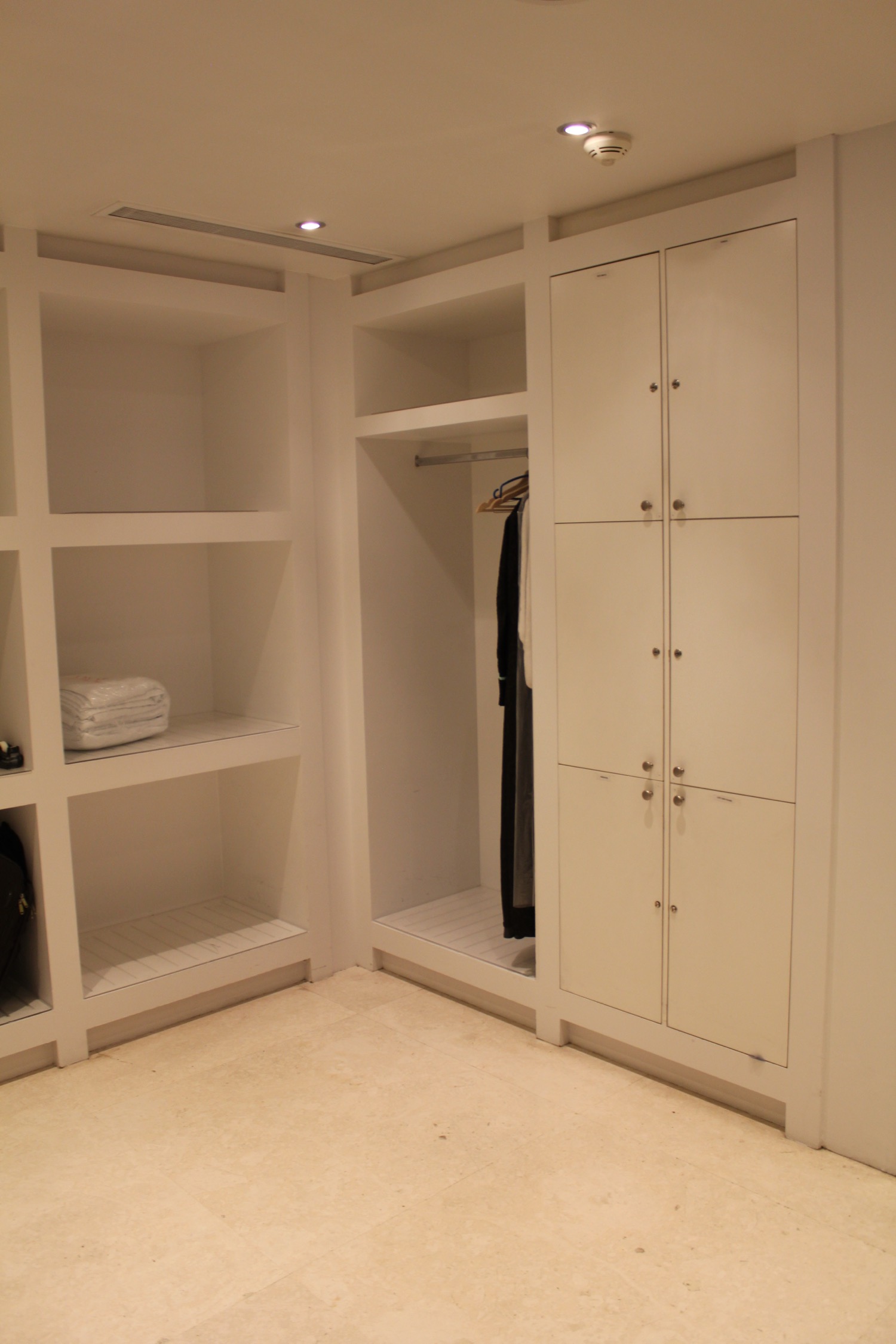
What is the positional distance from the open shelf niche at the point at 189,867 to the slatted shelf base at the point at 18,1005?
0.82 ft

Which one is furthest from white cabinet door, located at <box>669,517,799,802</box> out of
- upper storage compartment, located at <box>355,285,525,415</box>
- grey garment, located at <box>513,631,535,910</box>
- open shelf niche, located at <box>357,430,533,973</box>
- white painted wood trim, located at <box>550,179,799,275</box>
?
upper storage compartment, located at <box>355,285,525,415</box>

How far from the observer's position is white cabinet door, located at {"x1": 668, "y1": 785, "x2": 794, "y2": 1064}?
2748 millimetres

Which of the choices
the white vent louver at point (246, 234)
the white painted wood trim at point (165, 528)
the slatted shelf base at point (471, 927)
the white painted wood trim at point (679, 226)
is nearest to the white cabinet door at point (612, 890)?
the slatted shelf base at point (471, 927)

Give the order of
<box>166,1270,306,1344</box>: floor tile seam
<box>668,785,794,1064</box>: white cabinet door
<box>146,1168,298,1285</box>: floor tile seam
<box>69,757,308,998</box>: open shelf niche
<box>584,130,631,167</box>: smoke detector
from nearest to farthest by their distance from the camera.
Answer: <box>166,1270,306,1344</box>: floor tile seam
<box>146,1168,298,1285</box>: floor tile seam
<box>584,130,631,167</box>: smoke detector
<box>668,785,794,1064</box>: white cabinet door
<box>69,757,308,998</box>: open shelf niche

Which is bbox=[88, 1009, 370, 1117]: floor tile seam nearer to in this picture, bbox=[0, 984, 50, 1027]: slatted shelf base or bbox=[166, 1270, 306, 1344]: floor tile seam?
bbox=[0, 984, 50, 1027]: slatted shelf base

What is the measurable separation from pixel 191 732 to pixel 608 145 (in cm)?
228

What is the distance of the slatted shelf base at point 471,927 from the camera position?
140 inches

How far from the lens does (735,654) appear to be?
9.11ft

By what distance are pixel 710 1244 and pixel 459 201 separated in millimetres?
2634

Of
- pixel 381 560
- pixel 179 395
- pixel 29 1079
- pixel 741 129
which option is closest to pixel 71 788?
pixel 29 1079

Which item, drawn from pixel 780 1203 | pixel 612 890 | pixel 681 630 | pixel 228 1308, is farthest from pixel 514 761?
pixel 228 1308

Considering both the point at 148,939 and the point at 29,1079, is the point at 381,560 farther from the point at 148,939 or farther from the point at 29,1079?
the point at 29,1079

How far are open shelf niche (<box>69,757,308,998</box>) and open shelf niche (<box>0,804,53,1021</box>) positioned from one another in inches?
9.6

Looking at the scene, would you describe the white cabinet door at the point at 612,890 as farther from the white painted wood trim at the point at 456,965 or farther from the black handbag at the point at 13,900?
the black handbag at the point at 13,900
